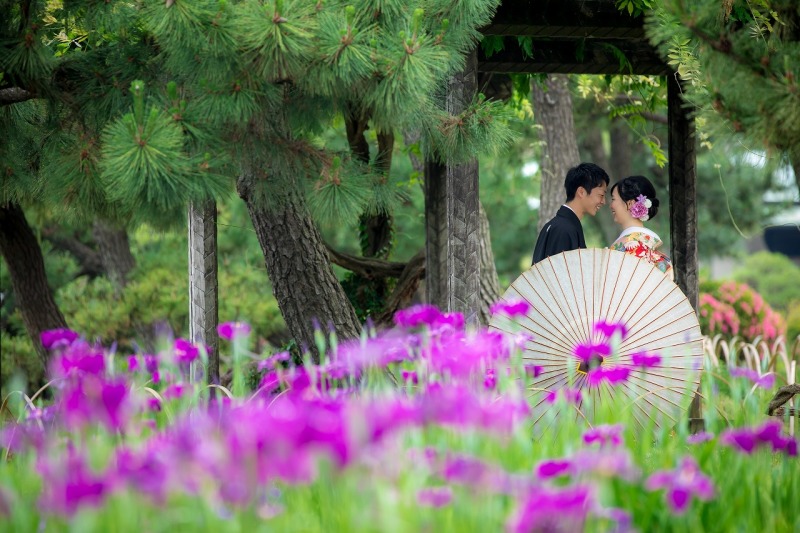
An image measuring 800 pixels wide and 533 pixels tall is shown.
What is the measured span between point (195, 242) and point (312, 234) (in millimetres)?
647

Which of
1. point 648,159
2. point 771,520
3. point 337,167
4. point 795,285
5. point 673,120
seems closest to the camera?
point 771,520

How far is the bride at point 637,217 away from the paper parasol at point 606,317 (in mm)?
756

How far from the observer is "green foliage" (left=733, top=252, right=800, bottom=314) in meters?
17.3

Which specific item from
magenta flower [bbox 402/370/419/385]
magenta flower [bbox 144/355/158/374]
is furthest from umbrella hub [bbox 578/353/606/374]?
magenta flower [bbox 144/355/158/374]

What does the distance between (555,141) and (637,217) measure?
13.8 feet

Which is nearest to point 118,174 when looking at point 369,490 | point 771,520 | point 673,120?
point 369,490

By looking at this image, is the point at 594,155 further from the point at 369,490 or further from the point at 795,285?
the point at 369,490

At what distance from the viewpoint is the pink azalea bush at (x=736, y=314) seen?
10234 millimetres

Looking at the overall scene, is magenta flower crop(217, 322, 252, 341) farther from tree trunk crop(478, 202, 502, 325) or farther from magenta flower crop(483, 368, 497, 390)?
tree trunk crop(478, 202, 502, 325)

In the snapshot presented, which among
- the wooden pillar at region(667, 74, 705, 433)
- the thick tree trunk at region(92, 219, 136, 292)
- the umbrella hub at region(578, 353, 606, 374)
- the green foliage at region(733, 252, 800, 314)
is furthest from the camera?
the green foliage at region(733, 252, 800, 314)

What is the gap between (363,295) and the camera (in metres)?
7.46

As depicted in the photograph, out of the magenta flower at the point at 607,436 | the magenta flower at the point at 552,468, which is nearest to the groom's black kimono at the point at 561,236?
the magenta flower at the point at 607,436

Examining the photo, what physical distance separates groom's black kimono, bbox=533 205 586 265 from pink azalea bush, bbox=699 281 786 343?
19.3 ft

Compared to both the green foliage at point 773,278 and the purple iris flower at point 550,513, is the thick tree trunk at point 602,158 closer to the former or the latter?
the green foliage at point 773,278
